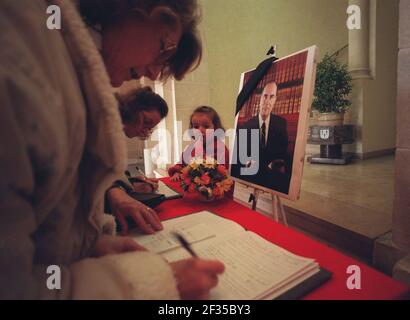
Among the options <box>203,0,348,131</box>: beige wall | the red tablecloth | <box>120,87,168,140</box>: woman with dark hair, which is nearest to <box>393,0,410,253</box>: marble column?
the red tablecloth

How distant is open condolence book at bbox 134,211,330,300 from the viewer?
17.3 inches

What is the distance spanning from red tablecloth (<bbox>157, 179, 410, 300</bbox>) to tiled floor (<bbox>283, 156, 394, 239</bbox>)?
1.04m

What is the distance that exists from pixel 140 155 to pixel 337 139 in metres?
2.68

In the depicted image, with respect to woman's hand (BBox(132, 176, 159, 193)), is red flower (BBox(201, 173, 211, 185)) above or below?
above

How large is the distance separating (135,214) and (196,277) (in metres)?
0.40

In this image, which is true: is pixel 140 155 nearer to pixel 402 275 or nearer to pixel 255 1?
pixel 255 1

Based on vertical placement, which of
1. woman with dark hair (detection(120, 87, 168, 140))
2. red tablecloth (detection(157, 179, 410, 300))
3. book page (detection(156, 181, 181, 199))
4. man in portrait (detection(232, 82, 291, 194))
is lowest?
red tablecloth (detection(157, 179, 410, 300))

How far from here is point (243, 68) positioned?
3.05 meters

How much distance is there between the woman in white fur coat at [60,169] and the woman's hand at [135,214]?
0.86 ft

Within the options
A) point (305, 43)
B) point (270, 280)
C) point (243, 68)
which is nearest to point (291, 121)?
point (270, 280)

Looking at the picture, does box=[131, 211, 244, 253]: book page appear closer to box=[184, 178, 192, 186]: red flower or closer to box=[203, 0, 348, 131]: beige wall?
box=[184, 178, 192, 186]: red flower

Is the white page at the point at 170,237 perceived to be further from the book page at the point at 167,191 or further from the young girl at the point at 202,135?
the young girl at the point at 202,135

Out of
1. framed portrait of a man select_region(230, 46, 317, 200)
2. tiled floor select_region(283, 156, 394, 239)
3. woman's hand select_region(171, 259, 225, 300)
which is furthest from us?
tiled floor select_region(283, 156, 394, 239)

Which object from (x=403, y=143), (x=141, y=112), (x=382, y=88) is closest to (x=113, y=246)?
(x=403, y=143)
